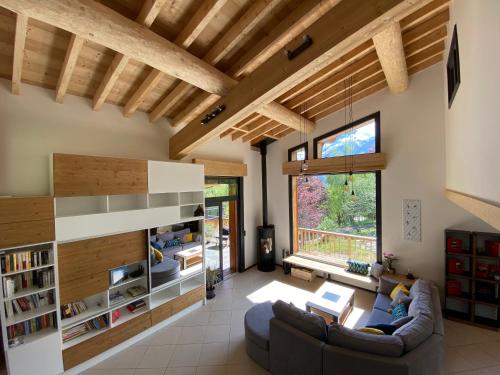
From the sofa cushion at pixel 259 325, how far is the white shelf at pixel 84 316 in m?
2.00

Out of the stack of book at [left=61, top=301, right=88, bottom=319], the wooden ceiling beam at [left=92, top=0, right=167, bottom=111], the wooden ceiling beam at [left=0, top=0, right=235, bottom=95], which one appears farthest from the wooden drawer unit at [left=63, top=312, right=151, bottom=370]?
the wooden ceiling beam at [left=0, top=0, right=235, bottom=95]

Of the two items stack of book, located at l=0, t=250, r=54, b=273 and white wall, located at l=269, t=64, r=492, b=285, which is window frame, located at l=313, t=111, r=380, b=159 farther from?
stack of book, located at l=0, t=250, r=54, b=273

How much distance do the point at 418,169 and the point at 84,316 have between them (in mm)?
5840

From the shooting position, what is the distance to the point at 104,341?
9.98 ft

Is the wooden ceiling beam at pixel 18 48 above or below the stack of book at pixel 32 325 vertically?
above

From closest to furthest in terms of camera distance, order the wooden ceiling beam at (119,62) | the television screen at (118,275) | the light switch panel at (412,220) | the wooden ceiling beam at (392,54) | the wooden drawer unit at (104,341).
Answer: the wooden ceiling beam at (119,62)
the wooden ceiling beam at (392,54)
the wooden drawer unit at (104,341)
the television screen at (118,275)
the light switch panel at (412,220)

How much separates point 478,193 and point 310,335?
2109mm

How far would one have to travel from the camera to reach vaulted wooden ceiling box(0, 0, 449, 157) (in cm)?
Result: 209

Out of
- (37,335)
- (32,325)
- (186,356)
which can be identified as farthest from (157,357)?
(32,325)

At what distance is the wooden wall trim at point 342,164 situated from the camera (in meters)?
4.45

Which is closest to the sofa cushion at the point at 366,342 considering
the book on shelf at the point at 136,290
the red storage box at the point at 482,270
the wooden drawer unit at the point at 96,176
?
the red storage box at the point at 482,270

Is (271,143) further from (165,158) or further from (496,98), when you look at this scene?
(496,98)

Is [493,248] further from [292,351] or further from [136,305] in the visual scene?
[136,305]

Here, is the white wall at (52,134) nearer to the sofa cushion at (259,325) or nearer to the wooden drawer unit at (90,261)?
the wooden drawer unit at (90,261)
